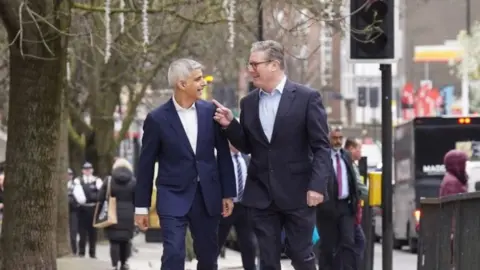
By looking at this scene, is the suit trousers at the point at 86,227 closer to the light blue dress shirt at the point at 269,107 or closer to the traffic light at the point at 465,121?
the traffic light at the point at 465,121

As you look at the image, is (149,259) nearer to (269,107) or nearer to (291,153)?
(269,107)

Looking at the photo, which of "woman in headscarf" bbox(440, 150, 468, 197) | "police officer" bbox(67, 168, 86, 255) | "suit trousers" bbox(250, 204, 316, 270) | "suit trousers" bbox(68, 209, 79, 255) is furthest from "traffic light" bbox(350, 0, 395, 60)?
"suit trousers" bbox(68, 209, 79, 255)

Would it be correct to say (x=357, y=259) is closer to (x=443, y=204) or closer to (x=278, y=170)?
(x=443, y=204)

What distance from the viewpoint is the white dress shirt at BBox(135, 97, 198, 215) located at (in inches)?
396

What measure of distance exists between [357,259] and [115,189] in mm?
6363

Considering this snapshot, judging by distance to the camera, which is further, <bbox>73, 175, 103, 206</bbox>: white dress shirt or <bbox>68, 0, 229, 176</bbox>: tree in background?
<bbox>68, 0, 229, 176</bbox>: tree in background

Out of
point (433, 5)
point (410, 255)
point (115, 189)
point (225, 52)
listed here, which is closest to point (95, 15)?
point (115, 189)

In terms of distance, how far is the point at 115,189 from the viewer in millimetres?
20188

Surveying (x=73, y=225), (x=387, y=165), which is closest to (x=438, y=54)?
(x=73, y=225)

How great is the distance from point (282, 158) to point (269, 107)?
391mm

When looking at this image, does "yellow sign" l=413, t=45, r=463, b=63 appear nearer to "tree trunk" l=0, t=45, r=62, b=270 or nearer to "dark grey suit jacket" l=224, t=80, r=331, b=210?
"tree trunk" l=0, t=45, r=62, b=270

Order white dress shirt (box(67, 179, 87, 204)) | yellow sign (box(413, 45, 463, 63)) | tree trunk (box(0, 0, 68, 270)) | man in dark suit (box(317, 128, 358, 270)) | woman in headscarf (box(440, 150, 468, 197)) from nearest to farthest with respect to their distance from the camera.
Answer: tree trunk (box(0, 0, 68, 270)), man in dark suit (box(317, 128, 358, 270)), woman in headscarf (box(440, 150, 468, 197)), white dress shirt (box(67, 179, 87, 204)), yellow sign (box(413, 45, 463, 63))

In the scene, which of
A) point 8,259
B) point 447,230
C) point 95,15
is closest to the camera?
point 447,230

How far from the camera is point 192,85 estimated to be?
10.0m
